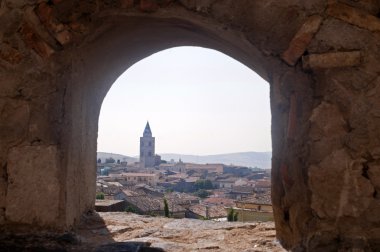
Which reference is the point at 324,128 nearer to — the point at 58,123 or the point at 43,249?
the point at 58,123

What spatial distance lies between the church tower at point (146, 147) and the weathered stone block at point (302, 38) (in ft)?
323

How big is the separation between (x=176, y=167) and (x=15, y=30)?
10265cm

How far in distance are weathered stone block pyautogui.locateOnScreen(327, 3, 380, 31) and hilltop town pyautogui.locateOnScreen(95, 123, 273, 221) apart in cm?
255

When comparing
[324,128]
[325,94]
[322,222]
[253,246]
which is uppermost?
[325,94]

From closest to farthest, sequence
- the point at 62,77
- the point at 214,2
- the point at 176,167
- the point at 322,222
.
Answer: the point at 322,222 < the point at 214,2 < the point at 62,77 < the point at 176,167

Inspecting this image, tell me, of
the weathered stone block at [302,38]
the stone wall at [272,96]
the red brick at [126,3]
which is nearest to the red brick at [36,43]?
the stone wall at [272,96]

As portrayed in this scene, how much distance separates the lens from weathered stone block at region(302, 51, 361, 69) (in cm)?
214

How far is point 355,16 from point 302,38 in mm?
281

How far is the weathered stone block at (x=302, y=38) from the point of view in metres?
2.20

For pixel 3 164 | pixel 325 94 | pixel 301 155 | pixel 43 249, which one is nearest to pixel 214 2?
pixel 325 94

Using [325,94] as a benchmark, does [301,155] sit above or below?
below

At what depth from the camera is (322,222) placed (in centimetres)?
210

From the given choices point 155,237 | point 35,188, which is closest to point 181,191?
point 155,237

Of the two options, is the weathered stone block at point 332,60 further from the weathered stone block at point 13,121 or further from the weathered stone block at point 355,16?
the weathered stone block at point 13,121
